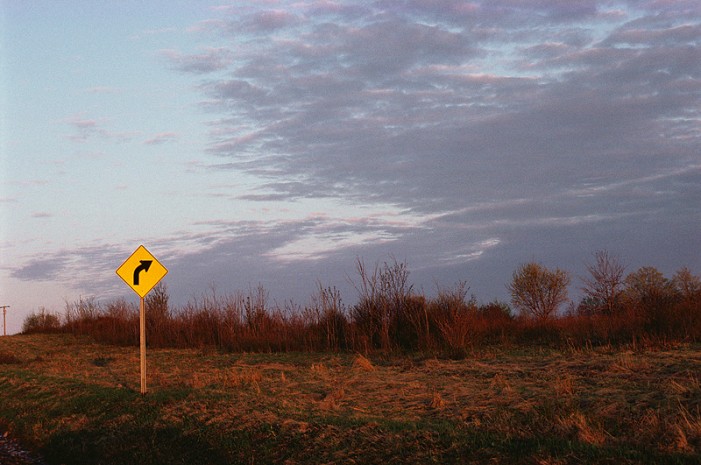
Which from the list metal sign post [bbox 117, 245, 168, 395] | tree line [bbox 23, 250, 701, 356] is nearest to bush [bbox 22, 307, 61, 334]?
tree line [bbox 23, 250, 701, 356]

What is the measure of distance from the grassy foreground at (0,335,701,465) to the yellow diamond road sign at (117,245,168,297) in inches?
107

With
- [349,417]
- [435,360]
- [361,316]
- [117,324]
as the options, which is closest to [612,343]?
[435,360]

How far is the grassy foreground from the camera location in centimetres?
859

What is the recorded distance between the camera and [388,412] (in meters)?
11.7

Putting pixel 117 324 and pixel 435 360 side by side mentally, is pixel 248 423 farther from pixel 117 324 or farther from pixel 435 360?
pixel 117 324

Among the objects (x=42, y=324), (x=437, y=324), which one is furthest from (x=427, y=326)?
(x=42, y=324)

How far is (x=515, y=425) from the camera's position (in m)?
9.48

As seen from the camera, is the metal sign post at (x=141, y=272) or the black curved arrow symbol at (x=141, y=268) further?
the black curved arrow symbol at (x=141, y=268)

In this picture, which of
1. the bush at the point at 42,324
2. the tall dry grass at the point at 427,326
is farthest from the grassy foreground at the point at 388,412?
the bush at the point at 42,324

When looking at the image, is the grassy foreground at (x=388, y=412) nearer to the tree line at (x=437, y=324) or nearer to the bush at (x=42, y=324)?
the tree line at (x=437, y=324)

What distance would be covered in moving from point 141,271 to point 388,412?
8502mm

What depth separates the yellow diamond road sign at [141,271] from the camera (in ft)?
55.9

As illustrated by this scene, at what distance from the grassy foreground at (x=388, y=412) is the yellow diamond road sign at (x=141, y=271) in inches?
107

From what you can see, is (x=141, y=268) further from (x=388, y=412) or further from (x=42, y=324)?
(x=42, y=324)
